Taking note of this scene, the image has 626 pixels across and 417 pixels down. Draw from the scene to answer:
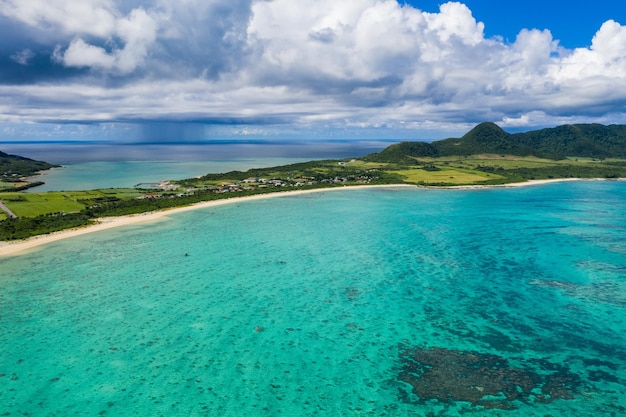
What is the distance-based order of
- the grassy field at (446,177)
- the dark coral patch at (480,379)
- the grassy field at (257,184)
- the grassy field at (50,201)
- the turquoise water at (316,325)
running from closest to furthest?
the dark coral patch at (480,379) → the turquoise water at (316,325) → the grassy field at (50,201) → the grassy field at (257,184) → the grassy field at (446,177)

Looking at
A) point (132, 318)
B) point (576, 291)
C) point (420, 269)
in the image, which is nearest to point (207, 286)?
point (132, 318)

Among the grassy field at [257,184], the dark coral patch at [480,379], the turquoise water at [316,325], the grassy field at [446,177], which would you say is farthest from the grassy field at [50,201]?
the grassy field at [446,177]

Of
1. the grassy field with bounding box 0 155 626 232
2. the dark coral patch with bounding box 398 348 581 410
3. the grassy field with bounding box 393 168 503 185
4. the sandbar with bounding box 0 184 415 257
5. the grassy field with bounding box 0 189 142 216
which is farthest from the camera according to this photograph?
the grassy field with bounding box 393 168 503 185

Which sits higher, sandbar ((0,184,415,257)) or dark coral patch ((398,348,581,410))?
sandbar ((0,184,415,257))

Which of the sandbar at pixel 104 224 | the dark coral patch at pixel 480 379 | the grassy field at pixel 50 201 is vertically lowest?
the dark coral patch at pixel 480 379

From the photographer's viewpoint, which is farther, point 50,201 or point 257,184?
point 257,184

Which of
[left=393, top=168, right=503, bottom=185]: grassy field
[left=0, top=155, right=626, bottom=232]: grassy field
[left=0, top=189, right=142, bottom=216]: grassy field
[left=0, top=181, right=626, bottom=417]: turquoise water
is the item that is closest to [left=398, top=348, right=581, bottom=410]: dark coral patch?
[left=0, top=181, right=626, bottom=417]: turquoise water

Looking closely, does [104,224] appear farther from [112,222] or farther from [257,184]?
[257,184]

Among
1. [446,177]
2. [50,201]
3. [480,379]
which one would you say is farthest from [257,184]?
[480,379]

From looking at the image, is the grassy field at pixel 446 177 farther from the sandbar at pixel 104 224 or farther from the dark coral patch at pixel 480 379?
the dark coral patch at pixel 480 379

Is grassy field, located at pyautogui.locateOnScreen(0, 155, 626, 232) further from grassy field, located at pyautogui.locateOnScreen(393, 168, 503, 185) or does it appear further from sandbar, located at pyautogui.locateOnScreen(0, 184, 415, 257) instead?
sandbar, located at pyautogui.locateOnScreen(0, 184, 415, 257)
